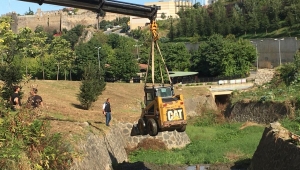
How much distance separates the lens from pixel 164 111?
18.0m

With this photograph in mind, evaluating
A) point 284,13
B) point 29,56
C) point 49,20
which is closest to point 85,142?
point 29,56

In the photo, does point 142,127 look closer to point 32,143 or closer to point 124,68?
point 32,143

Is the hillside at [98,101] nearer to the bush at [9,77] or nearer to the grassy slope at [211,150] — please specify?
the bush at [9,77]

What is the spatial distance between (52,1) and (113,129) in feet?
40.6

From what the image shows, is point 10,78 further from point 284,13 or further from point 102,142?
point 284,13

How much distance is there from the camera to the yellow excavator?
18.1m

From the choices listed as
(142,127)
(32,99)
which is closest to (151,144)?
(142,127)

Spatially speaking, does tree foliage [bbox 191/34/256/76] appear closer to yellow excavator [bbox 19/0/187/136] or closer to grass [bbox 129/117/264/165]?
grass [bbox 129/117/264/165]

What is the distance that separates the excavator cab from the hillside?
555 centimetres

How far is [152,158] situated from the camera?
29.5m

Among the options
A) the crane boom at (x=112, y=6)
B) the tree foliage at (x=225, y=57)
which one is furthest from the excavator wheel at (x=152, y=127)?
the tree foliage at (x=225, y=57)

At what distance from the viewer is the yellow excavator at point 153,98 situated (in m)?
18.1

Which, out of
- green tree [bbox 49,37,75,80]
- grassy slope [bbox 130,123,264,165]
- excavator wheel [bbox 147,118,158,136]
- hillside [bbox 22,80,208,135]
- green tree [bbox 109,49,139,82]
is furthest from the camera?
green tree [bbox 109,49,139,82]

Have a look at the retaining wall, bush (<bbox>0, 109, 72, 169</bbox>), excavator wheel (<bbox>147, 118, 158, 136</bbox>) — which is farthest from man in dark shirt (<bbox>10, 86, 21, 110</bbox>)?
the retaining wall
